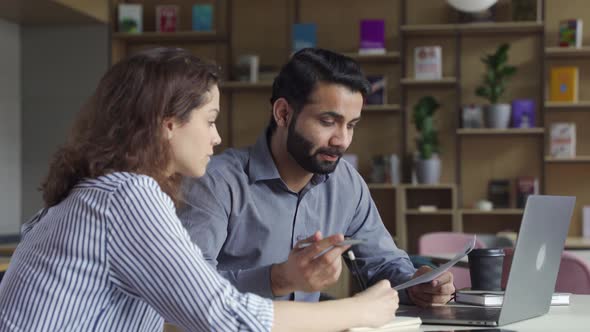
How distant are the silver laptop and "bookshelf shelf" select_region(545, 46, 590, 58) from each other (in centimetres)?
469

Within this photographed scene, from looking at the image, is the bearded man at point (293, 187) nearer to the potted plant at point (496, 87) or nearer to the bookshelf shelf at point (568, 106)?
the potted plant at point (496, 87)

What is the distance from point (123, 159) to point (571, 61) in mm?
5756

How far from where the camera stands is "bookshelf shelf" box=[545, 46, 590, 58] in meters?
6.43

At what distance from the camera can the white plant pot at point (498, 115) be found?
6523 millimetres

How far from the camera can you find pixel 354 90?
94.8 inches

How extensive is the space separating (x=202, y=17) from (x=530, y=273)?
5478 mm

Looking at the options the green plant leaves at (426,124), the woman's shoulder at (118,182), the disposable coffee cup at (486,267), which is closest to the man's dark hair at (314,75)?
the disposable coffee cup at (486,267)

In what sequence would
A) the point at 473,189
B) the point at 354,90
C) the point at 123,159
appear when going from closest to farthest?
1. the point at 123,159
2. the point at 354,90
3. the point at 473,189

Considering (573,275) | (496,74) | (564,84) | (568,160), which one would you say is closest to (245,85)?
(496,74)

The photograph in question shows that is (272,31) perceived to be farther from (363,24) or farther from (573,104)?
(573,104)

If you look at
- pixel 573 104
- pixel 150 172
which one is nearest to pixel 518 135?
pixel 573 104

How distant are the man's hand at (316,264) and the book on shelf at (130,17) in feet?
18.4

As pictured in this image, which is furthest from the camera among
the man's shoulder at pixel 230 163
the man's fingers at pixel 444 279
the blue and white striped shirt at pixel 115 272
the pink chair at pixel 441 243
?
the pink chair at pixel 441 243

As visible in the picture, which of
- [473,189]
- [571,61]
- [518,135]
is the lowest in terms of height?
[473,189]
